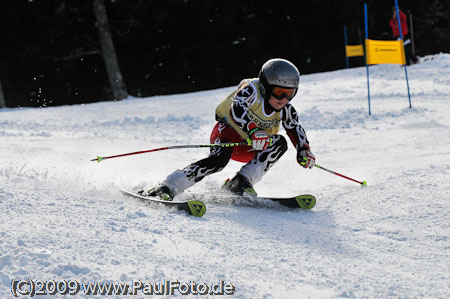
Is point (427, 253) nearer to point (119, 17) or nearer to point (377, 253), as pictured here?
point (377, 253)

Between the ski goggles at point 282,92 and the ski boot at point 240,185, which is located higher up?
the ski goggles at point 282,92

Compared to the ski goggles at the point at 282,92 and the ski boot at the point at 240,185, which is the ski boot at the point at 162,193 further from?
the ski goggles at the point at 282,92

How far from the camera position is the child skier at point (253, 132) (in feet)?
12.9

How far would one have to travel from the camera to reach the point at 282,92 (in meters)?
3.96

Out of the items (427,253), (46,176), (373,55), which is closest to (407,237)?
(427,253)

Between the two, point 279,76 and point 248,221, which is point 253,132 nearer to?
point 279,76

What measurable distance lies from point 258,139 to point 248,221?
2.52 feet

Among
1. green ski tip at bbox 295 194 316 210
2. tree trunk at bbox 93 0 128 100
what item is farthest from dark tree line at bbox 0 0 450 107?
green ski tip at bbox 295 194 316 210

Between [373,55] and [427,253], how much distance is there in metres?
6.15

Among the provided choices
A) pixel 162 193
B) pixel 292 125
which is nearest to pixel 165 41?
pixel 292 125

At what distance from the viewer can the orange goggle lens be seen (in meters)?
3.95

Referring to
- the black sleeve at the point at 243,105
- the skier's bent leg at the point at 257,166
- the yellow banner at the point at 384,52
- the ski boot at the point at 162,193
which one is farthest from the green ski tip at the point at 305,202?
the yellow banner at the point at 384,52

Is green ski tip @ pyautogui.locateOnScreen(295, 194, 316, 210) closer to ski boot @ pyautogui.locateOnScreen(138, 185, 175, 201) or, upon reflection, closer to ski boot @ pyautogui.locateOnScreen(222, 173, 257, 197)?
ski boot @ pyautogui.locateOnScreen(222, 173, 257, 197)

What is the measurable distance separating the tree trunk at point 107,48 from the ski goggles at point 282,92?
11.5m
